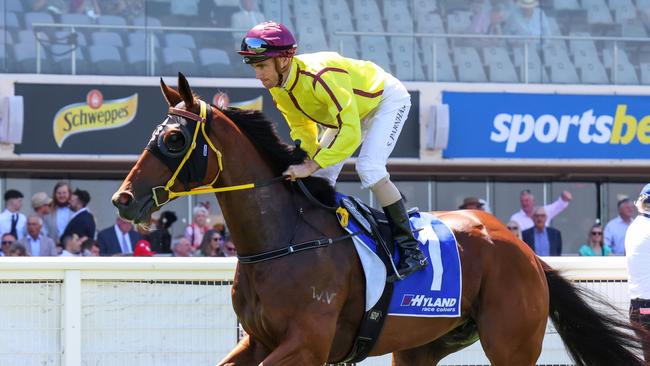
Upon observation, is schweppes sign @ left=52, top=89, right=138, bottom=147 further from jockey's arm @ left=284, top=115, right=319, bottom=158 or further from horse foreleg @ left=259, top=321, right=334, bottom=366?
horse foreleg @ left=259, top=321, right=334, bottom=366

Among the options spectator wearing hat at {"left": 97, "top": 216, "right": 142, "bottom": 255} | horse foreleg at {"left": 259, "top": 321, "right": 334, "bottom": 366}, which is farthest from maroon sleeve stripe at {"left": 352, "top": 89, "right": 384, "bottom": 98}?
spectator wearing hat at {"left": 97, "top": 216, "right": 142, "bottom": 255}

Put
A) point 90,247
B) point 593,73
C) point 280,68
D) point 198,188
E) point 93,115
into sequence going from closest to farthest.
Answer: point 198,188 < point 280,68 < point 90,247 < point 93,115 < point 593,73

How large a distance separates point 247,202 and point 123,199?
584 millimetres

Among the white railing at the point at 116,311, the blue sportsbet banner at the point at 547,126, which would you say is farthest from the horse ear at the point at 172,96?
the blue sportsbet banner at the point at 547,126

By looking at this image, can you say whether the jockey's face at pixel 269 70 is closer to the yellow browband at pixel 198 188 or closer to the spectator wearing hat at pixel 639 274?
the yellow browband at pixel 198 188

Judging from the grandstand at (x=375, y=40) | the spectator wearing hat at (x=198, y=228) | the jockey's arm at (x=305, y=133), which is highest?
the grandstand at (x=375, y=40)

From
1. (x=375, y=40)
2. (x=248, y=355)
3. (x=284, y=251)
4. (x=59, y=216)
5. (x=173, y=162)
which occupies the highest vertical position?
(x=375, y=40)

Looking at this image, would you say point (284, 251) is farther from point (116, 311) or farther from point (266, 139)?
point (116, 311)

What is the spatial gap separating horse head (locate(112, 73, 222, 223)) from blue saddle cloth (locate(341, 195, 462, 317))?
75cm

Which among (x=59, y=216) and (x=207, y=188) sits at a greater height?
(x=207, y=188)

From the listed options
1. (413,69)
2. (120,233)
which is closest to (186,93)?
(120,233)

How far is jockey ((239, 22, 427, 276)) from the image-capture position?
16.4 ft

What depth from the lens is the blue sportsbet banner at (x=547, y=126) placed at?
479 inches

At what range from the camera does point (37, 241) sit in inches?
383
